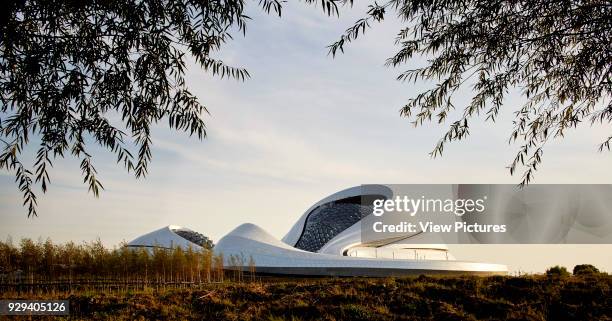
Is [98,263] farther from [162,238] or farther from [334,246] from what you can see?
[334,246]

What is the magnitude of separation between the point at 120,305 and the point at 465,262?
1949 cm

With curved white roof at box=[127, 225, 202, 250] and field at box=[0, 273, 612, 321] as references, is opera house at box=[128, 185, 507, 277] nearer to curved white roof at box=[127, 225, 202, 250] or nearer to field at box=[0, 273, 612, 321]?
curved white roof at box=[127, 225, 202, 250]

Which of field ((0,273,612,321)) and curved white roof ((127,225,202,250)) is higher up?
curved white roof ((127,225,202,250))

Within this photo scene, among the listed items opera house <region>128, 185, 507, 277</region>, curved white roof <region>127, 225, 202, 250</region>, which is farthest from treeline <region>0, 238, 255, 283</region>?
curved white roof <region>127, 225, 202, 250</region>

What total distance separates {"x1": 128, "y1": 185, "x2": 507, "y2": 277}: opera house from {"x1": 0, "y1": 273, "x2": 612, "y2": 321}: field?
14.3m

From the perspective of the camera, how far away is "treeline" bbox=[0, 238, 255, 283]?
1461cm

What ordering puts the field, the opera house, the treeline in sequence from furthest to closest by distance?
1. the opera house
2. the treeline
3. the field

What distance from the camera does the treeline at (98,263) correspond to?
47.9 feet

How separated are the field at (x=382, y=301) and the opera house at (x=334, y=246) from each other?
561 inches

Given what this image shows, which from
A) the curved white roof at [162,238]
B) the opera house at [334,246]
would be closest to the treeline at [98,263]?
the opera house at [334,246]

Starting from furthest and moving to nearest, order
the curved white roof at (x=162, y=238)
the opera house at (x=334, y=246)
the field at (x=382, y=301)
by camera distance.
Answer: the curved white roof at (x=162, y=238) < the opera house at (x=334, y=246) < the field at (x=382, y=301)

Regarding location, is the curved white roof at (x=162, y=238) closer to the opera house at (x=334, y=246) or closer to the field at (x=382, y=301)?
the opera house at (x=334, y=246)

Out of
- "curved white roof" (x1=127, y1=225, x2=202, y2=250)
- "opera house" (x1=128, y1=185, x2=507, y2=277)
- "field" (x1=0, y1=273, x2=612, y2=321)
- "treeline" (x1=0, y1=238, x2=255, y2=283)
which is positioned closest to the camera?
"field" (x1=0, y1=273, x2=612, y2=321)

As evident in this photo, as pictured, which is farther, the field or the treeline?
the treeline
